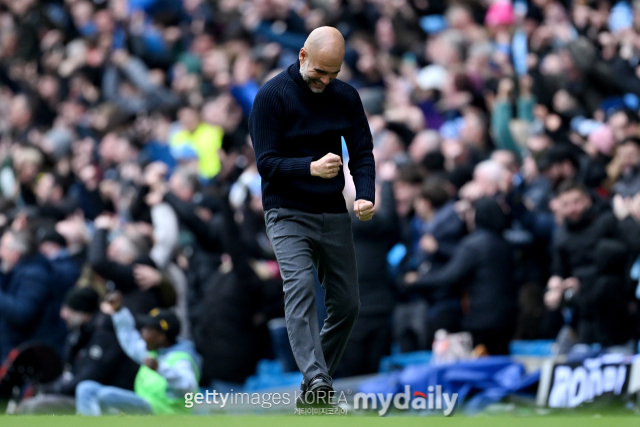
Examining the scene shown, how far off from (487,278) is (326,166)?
12.5 ft

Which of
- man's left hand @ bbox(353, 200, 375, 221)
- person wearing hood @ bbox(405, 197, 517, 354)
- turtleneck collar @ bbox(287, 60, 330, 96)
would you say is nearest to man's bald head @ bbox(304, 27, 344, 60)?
turtleneck collar @ bbox(287, 60, 330, 96)

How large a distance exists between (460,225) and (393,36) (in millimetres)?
4875

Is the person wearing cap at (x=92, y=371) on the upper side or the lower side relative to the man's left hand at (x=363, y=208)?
lower

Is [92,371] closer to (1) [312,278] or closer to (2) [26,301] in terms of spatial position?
(2) [26,301]

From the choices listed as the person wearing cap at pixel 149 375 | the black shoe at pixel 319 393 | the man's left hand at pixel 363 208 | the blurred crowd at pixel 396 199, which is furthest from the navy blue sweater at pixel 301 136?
the blurred crowd at pixel 396 199

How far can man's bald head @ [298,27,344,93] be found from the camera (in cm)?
472

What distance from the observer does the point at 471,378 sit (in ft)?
23.6

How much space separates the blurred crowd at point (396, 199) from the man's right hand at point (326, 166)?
10.6ft

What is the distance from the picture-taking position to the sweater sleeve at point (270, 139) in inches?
191

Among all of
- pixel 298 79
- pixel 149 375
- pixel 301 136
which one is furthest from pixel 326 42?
pixel 149 375

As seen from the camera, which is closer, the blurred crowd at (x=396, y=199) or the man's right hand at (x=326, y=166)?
the man's right hand at (x=326, y=166)

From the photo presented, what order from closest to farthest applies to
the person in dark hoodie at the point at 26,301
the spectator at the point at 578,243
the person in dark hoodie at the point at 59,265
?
the spectator at the point at 578,243 → the person in dark hoodie at the point at 26,301 → the person in dark hoodie at the point at 59,265

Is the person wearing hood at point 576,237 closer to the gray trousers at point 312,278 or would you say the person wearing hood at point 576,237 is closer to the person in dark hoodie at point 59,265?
the gray trousers at point 312,278

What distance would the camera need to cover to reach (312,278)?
5.01 m
